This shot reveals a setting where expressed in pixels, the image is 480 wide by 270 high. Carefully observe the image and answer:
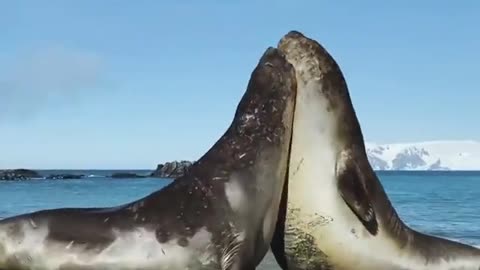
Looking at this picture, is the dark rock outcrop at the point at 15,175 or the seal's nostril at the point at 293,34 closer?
the seal's nostril at the point at 293,34

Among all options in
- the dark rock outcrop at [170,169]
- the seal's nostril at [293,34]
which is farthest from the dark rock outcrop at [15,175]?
the seal's nostril at [293,34]

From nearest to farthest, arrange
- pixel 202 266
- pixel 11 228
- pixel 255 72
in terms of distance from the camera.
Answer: pixel 202 266 → pixel 11 228 → pixel 255 72

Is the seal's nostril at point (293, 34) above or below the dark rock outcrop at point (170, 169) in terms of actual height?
above

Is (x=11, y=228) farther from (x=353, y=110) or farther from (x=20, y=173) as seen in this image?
(x=20, y=173)

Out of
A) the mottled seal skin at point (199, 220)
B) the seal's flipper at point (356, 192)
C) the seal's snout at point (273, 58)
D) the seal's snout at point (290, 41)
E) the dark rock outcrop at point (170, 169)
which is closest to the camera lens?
the mottled seal skin at point (199, 220)

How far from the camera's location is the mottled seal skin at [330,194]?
810 cm

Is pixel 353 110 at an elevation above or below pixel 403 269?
above

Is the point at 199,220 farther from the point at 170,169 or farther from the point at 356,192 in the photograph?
the point at 170,169

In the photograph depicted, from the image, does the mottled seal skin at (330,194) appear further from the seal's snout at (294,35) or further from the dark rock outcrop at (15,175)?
the dark rock outcrop at (15,175)

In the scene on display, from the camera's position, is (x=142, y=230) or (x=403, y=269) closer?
(x=142, y=230)

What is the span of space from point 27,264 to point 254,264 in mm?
1950

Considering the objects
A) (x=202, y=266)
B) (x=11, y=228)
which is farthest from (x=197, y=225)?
(x=11, y=228)

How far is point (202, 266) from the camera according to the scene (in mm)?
7379

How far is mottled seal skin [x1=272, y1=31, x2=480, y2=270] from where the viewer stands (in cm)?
810
